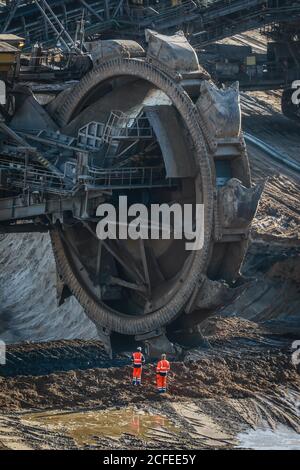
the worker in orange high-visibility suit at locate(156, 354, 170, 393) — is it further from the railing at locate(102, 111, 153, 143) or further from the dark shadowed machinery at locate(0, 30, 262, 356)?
the railing at locate(102, 111, 153, 143)

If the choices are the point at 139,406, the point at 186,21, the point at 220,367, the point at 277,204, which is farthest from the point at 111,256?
the point at 186,21

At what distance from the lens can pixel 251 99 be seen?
57.2 meters

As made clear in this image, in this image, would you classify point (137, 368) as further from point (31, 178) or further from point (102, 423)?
point (31, 178)

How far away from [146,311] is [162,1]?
803 inches

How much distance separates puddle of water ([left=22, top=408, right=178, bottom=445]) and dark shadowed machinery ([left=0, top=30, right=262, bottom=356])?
155 inches

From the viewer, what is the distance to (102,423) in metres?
29.5

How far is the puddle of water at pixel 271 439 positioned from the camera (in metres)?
29.1

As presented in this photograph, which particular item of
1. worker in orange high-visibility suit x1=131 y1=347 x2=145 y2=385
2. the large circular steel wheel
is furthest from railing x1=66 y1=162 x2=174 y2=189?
worker in orange high-visibility suit x1=131 y1=347 x2=145 y2=385

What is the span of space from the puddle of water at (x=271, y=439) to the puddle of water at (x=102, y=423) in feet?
4.24

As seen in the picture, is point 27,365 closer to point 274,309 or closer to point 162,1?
point 274,309

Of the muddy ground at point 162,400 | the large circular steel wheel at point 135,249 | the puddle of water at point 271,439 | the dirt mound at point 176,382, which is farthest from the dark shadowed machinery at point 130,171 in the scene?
the puddle of water at point 271,439

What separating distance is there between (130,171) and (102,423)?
264 inches

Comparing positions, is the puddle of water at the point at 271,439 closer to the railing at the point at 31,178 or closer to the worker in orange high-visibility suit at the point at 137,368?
the worker in orange high-visibility suit at the point at 137,368

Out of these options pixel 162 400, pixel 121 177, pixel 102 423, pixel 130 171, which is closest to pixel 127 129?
pixel 130 171
